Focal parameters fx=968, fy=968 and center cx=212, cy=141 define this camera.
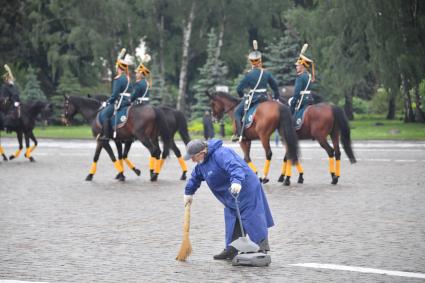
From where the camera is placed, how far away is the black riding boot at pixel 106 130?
2180 centimetres

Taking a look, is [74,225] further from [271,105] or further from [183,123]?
[183,123]

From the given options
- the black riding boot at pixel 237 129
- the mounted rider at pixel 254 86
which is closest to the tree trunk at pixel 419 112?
the mounted rider at pixel 254 86

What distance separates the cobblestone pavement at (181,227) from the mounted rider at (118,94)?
129cm

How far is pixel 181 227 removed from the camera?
13.3 metres

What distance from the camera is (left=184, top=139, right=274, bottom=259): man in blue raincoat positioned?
10.2 m

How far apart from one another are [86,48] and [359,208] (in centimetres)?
5086

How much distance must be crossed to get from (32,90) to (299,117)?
4726 centimetres

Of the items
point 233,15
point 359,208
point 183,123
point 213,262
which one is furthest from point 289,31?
point 213,262

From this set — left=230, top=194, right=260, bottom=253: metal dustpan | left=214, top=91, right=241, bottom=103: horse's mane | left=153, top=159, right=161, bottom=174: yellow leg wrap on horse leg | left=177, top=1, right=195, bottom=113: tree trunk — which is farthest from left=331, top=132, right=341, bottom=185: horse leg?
left=177, top=1, right=195, bottom=113: tree trunk

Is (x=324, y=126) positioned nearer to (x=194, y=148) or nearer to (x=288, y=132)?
(x=288, y=132)

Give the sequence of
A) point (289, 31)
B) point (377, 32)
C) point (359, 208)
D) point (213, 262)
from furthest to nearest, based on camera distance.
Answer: point (289, 31)
point (377, 32)
point (359, 208)
point (213, 262)

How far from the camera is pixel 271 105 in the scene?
802 inches

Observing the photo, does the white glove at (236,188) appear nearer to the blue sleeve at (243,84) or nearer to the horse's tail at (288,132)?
A: the horse's tail at (288,132)

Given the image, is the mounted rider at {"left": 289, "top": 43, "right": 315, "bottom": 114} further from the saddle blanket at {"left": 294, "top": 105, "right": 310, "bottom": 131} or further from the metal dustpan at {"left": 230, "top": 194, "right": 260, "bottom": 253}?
the metal dustpan at {"left": 230, "top": 194, "right": 260, "bottom": 253}
